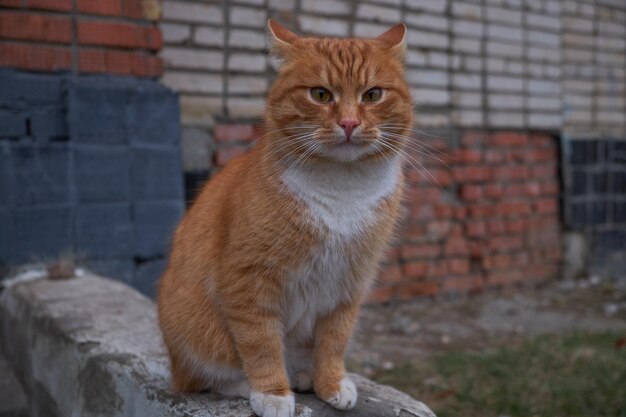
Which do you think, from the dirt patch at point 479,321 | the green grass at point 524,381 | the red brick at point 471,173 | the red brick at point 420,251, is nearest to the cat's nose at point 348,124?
the green grass at point 524,381

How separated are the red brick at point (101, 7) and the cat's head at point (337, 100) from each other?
1.45m

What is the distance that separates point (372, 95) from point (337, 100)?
91 mm

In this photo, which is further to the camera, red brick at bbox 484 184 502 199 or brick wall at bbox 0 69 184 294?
red brick at bbox 484 184 502 199

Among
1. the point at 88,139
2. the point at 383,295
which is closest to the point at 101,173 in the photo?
the point at 88,139

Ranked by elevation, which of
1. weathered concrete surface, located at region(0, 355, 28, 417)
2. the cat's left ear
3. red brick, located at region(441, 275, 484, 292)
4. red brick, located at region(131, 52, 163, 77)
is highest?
red brick, located at region(131, 52, 163, 77)

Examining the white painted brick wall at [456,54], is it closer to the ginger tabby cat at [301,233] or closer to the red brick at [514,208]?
the red brick at [514,208]

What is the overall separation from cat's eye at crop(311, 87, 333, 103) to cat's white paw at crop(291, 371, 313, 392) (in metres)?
0.68

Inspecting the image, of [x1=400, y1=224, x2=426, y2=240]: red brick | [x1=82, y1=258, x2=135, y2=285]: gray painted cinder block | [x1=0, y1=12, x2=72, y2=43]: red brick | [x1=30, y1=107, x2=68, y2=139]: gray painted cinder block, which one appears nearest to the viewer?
[x1=0, y1=12, x2=72, y2=43]: red brick

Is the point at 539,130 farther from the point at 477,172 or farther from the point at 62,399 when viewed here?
the point at 62,399

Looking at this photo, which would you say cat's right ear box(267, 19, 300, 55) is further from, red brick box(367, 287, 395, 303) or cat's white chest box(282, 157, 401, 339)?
red brick box(367, 287, 395, 303)

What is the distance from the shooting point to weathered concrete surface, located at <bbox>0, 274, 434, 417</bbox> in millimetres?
1716

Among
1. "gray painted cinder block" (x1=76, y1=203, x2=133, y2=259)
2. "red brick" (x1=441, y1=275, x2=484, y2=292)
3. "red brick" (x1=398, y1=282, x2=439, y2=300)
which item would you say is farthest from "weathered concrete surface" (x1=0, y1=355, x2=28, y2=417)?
"red brick" (x1=441, y1=275, x2=484, y2=292)

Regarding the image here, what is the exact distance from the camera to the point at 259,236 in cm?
159

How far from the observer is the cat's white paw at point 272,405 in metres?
1.55
